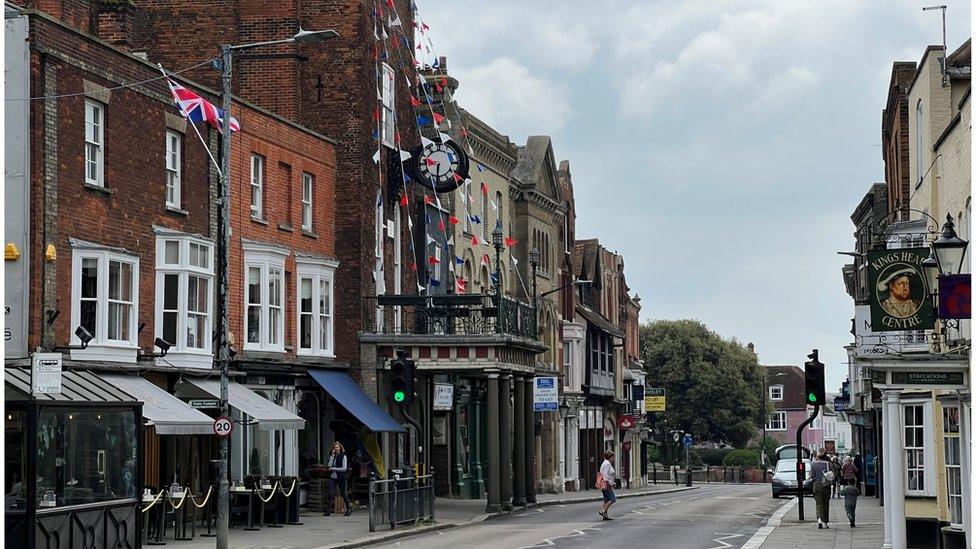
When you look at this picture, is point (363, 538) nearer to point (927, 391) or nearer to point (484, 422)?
point (927, 391)

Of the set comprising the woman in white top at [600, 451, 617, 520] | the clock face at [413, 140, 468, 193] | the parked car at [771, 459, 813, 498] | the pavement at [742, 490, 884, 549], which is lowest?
the parked car at [771, 459, 813, 498]

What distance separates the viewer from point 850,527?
33906 millimetres

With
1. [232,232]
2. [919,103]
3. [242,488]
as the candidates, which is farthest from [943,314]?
[232,232]

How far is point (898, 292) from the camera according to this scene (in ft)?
71.7

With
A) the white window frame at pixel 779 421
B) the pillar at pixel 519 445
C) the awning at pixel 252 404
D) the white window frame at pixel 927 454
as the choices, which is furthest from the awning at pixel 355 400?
the white window frame at pixel 779 421

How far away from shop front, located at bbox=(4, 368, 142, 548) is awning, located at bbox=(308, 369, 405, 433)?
1290cm

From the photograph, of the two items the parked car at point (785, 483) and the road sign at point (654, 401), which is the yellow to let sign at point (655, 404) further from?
the parked car at point (785, 483)

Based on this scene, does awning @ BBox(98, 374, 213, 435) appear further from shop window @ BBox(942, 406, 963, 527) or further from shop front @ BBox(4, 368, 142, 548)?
shop window @ BBox(942, 406, 963, 527)

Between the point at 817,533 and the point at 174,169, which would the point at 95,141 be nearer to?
the point at 174,169

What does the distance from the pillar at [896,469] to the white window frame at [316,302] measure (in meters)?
17.3

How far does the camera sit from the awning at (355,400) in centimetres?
3822

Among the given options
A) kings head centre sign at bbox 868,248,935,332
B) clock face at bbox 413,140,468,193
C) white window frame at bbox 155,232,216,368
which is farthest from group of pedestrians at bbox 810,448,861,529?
clock face at bbox 413,140,468,193

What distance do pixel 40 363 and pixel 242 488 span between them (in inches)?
433

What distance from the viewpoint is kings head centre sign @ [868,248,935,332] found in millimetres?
21625
